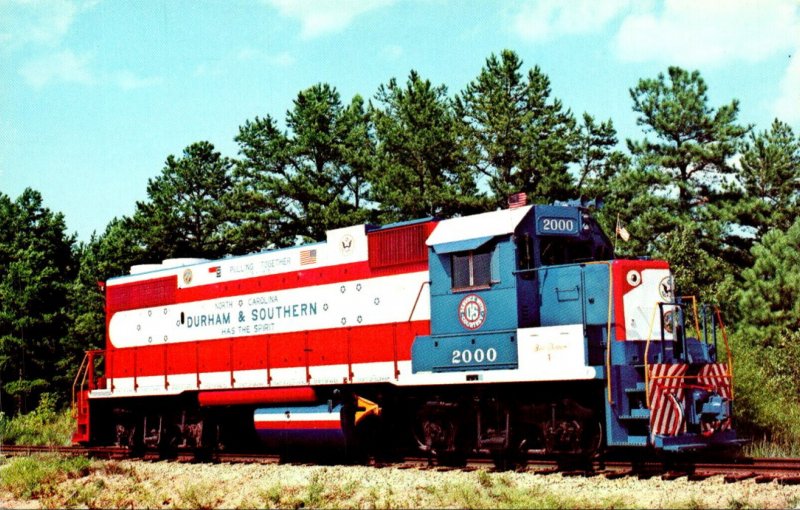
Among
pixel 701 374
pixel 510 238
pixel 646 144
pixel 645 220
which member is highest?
pixel 646 144

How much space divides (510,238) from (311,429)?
5.11 m

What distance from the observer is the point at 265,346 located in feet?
56.1

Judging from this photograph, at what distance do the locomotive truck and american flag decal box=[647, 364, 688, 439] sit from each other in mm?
21

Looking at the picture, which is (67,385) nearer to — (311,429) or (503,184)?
(503,184)

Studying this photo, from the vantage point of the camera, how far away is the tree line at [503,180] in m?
32.4

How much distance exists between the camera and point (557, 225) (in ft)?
44.3

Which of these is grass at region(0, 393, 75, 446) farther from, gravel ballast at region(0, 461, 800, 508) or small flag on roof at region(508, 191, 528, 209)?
small flag on roof at region(508, 191, 528, 209)

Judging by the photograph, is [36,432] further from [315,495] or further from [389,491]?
[389,491]

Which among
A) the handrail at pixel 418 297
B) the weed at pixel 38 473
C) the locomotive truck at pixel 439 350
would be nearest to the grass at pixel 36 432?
the locomotive truck at pixel 439 350

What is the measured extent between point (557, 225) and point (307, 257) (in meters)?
5.09

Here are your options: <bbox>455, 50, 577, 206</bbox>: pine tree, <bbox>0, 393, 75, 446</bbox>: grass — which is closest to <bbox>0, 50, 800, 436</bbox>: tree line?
<bbox>455, 50, 577, 206</bbox>: pine tree

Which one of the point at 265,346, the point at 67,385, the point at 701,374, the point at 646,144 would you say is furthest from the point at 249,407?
the point at 67,385

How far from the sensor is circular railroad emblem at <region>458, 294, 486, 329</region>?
13.4 meters

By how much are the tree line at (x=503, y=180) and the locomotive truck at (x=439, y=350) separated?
14.3m
